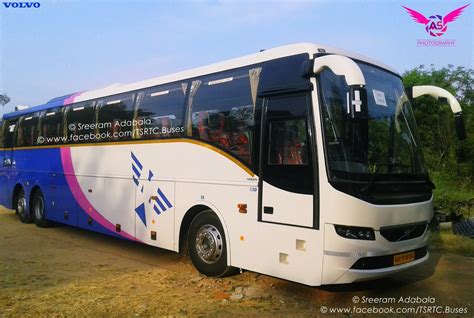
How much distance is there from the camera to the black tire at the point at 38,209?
12.5 metres

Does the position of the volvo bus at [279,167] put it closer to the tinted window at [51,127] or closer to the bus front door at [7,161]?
the tinted window at [51,127]

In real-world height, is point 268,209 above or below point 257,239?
above

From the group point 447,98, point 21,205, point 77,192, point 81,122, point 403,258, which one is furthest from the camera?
point 21,205

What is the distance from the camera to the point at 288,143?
5988 mm

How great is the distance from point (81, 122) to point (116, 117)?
5.43 ft

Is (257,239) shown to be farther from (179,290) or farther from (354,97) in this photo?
(354,97)

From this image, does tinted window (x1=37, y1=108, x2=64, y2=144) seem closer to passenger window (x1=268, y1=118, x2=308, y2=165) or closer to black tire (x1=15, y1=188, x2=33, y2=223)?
black tire (x1=15, y1=188, x2=33, y2=223)

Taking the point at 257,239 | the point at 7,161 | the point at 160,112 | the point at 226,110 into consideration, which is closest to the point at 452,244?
the point at 257,239

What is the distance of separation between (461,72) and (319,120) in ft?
100

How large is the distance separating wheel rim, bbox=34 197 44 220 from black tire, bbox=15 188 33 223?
0.43 metres

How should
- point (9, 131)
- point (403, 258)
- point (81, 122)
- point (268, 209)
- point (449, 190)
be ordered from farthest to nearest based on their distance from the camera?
point (449, 190) → point (9, 131) → point (81, 122) → point (268, 209) → point (403, 258)

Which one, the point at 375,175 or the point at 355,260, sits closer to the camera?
the point at 355,260

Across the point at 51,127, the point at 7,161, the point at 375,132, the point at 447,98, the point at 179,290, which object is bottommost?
the point at 179,290

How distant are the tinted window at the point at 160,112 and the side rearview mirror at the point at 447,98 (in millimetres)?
3828
